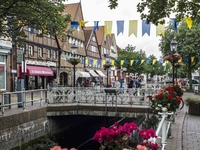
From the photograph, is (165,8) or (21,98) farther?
(21,98)

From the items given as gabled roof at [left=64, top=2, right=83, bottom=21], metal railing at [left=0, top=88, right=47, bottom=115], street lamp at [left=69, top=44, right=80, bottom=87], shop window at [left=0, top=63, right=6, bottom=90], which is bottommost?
metal railing at [left=0, top=88, right=47, bottom=115]

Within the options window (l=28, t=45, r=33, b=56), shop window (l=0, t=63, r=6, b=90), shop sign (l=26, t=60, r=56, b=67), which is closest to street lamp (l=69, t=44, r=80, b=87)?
shop window (l=0, t=63, r=6, b=90)

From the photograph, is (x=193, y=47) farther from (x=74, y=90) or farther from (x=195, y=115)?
(x=74, y=90)

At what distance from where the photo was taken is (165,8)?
880cm

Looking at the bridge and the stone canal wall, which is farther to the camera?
the bridge

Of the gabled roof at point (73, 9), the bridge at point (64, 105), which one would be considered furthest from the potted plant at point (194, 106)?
the gabled roof at point (73, 9)

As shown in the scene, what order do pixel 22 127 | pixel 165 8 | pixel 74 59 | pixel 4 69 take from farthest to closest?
1. pixel 4 69
2. pixel 74 59
3. pixel 22 127
4. pixel 165 8

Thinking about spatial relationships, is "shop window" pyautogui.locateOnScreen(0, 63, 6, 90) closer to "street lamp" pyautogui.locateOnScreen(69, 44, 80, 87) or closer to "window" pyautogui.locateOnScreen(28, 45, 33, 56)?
"window" pyautogui.locateOnScreen(28, 45, 33, 56)

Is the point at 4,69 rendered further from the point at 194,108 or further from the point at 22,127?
the point at 194,108

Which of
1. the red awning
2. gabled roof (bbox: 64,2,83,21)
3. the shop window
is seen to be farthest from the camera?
gabled roof (bbox: 64,2,83,21)

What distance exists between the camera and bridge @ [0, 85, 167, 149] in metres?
12.1

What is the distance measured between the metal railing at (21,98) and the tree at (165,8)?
259 inches

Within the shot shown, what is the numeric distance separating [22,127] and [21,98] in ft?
4.79

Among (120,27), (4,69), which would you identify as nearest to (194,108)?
(120,27)
